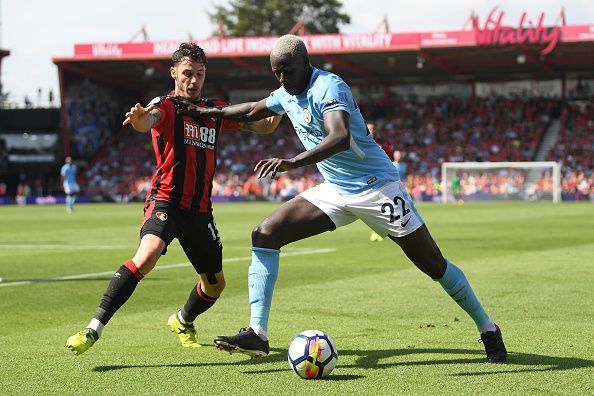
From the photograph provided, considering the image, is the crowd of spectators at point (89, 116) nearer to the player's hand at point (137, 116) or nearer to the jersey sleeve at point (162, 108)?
the jersey sleeve at point (162, 108)

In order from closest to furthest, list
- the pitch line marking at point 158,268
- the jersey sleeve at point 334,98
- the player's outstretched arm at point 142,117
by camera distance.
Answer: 1. the jersey sleeve at point 334,98
2. the player's outstretched arm at point 142,117
3. the pitch line marking at point 158,268

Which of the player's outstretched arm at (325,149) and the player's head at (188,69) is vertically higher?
the player's head at (188,69)

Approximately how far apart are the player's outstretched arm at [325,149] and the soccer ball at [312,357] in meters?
1.11

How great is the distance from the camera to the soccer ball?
19.0ft

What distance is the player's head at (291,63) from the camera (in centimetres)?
605

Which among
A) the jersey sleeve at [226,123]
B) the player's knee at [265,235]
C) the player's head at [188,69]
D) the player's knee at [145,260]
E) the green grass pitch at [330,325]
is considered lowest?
the green grass pitch at [330,325]

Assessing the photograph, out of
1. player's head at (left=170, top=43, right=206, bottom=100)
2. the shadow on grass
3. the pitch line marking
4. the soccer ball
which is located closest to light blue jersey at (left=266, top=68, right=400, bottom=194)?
player's head at (left=170, top=43, right=206, bottom=100)

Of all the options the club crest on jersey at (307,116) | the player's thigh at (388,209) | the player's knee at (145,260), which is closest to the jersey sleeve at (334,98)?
the club crest on jersey at (307,116)

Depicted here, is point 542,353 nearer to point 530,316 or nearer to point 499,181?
point 530,316

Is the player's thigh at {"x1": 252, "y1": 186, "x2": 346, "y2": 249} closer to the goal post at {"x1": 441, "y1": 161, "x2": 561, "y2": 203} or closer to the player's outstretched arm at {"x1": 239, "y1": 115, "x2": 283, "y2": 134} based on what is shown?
the player's outstretched arm at {"x1": 239, "y1": 115, "x2": 283, "y2": 134}

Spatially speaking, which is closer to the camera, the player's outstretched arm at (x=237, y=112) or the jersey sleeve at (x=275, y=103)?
the jersey sleeve at (x=275, y=103)

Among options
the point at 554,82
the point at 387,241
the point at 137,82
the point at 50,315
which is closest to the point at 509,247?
the point at 387,241

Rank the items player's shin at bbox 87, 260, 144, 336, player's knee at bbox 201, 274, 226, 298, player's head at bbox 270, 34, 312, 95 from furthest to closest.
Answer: player's knee at bbox 201, 274, 226, 298 → player's shin at bbox 87, 260, 144, 336 → player's head at bbox 270, 34, 312, 95

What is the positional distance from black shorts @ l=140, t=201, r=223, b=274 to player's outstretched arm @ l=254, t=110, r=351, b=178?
Answer: 4.04ft
